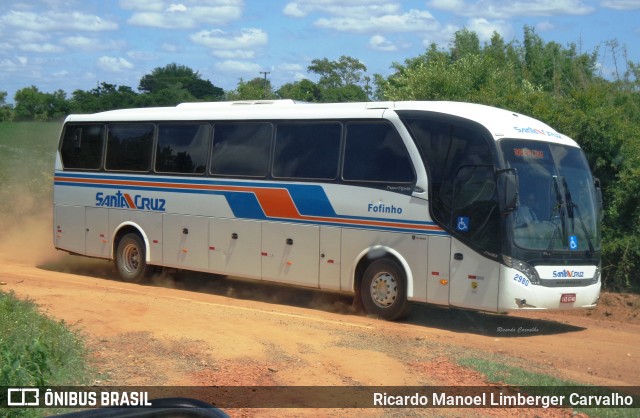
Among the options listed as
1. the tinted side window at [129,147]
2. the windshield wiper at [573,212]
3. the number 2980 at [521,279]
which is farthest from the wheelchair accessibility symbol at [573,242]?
the tinted side window at [129,147]

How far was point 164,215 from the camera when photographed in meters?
17.6

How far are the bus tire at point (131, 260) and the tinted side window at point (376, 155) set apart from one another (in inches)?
224

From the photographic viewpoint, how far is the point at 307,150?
15367mm

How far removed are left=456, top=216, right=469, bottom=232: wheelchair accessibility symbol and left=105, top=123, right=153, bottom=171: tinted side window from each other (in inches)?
293

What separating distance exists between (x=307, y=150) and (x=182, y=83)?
40.0 metres

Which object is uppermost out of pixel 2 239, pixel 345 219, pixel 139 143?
pixel 139 143

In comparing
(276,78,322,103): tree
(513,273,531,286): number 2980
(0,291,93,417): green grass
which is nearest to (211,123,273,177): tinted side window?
(513,273,531,286): number 2980

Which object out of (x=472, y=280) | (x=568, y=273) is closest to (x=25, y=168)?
(x=472, y=280)

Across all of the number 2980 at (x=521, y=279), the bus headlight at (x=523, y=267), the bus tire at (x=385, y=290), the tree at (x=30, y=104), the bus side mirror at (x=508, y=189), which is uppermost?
the tree at (x=30, y=104)

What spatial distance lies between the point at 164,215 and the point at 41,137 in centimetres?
2795

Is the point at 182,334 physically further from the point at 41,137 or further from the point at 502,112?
the point at 41,137

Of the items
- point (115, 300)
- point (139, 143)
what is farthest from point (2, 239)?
point (115, 300)

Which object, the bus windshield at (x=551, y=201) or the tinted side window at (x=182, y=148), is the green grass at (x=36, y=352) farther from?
the bus windshield at (x=551, y=201)

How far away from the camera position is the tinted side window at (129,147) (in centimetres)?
1808
